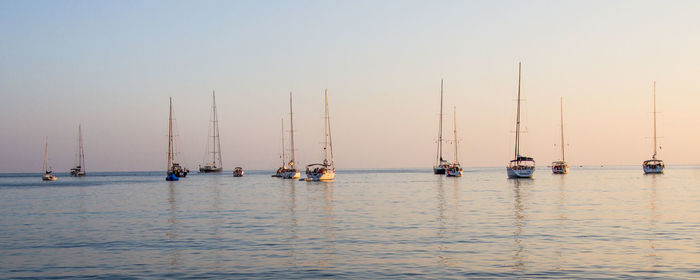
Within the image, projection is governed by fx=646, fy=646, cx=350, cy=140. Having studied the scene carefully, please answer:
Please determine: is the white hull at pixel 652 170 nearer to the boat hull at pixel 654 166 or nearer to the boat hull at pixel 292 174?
the boat hull at pixel 654 166

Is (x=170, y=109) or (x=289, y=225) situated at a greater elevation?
(x=170, y=109)

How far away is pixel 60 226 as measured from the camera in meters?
40.0

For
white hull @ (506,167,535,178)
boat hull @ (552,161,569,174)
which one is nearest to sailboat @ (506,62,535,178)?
white hull @ (506,167,535,178)

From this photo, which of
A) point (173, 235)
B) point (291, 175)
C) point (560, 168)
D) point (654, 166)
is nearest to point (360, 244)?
point (173, 235)

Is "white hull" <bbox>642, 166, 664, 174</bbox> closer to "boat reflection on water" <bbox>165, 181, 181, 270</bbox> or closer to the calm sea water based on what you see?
the calm sea water

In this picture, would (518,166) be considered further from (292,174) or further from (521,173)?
(292,174)

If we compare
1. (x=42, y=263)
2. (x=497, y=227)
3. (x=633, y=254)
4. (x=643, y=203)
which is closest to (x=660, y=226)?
(x=497, y=227)

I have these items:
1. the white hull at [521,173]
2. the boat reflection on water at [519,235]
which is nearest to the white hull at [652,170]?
the white hull at [521,173]

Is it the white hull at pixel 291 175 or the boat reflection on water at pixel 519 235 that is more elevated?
the boat reflection on water at pixel 519 235

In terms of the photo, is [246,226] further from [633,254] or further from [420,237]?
[633,254]

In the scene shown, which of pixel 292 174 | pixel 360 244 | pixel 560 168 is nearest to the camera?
pixel 360 244

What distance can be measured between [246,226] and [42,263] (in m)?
14.5

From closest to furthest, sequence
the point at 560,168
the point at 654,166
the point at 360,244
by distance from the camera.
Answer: the point at 360,244 < the point at 654,166 < the point at 560,168

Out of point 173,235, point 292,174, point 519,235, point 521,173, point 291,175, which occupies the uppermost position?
point 519,235
